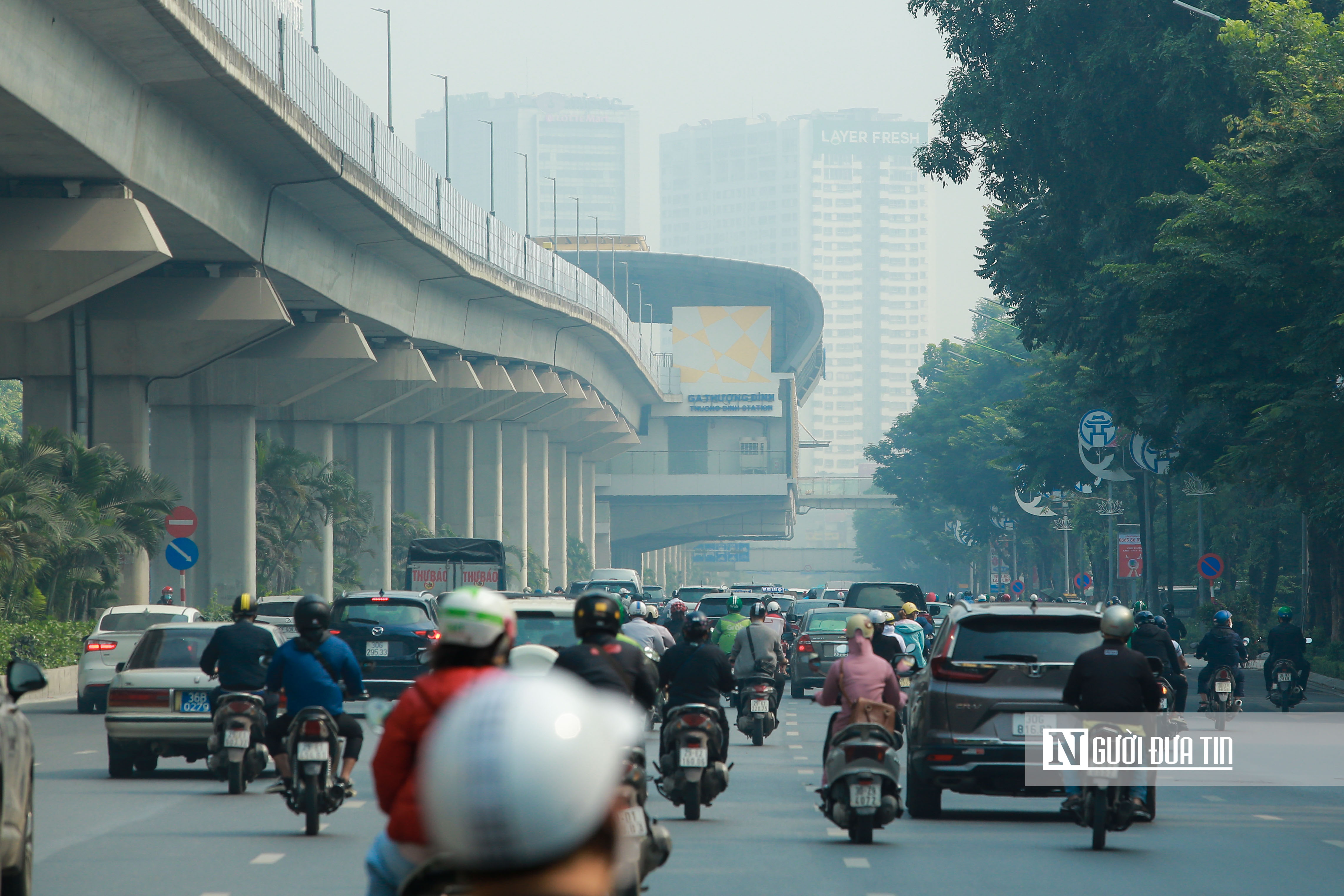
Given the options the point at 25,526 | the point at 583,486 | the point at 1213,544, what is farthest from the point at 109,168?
the point at 583,486

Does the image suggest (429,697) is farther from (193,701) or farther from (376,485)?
(376,485)

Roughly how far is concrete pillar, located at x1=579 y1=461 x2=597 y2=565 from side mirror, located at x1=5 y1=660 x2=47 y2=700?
9780 cm

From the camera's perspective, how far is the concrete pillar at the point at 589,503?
356 feet

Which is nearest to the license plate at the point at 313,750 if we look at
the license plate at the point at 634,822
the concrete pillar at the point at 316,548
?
the license plate at the point at 634,822

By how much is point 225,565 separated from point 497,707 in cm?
4459

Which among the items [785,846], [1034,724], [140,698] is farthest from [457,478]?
[785,846]

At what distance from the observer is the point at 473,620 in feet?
19.0

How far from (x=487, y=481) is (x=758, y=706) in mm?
55624

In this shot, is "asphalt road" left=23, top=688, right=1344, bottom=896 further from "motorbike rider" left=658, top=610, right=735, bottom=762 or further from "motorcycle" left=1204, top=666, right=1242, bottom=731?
"motorcycle" left=1204, top=666, right=1242, bottom=731

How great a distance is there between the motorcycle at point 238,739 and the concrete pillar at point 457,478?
56.2 m

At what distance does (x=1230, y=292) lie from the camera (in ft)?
94.7

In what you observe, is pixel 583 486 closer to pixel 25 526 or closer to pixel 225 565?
pixel 225 565

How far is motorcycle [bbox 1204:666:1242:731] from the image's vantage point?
24.3 meters

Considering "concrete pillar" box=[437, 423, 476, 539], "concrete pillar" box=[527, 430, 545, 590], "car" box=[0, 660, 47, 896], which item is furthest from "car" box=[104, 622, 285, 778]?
"concrete pillar" box=[527, 430, 545, 590]
